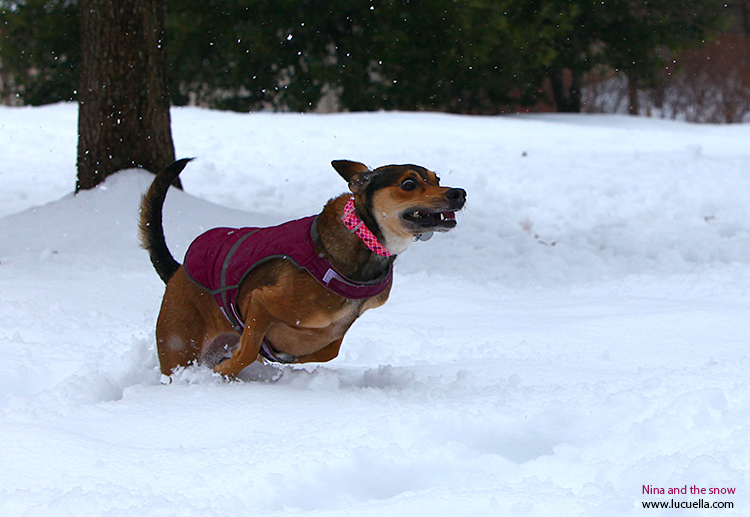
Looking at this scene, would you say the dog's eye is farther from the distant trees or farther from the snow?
the distant trees

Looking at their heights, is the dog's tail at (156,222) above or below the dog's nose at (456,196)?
below

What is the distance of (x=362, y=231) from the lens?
3357 mm

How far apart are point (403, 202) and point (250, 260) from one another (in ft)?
2.51

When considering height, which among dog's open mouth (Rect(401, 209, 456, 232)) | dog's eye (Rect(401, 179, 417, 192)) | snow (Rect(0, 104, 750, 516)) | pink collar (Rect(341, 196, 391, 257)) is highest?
dog's eye (Rect(401, 179, 417, 192))

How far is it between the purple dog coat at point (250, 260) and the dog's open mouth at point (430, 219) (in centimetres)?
34

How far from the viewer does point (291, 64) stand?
17406 mm

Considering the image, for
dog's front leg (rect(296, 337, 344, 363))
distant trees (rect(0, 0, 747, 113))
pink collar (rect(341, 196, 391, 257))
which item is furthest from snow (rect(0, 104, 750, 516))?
distant trees (rect(0, 0, 747, 113))

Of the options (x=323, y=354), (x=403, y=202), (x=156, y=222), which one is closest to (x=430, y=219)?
(x=403, y=202)

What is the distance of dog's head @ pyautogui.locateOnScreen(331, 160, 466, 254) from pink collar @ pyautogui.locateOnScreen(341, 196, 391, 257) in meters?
0.03

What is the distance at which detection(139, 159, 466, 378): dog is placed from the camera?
3.30m

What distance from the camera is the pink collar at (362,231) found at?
3353 mm

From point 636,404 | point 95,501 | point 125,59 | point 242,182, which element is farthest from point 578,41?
point 95,501

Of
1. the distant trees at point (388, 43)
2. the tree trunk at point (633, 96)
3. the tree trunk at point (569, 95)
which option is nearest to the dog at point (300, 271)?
the distant trees at point (388, 43)

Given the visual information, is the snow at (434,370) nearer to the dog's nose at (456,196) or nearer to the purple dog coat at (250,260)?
the purple dog coat at (250,260)
